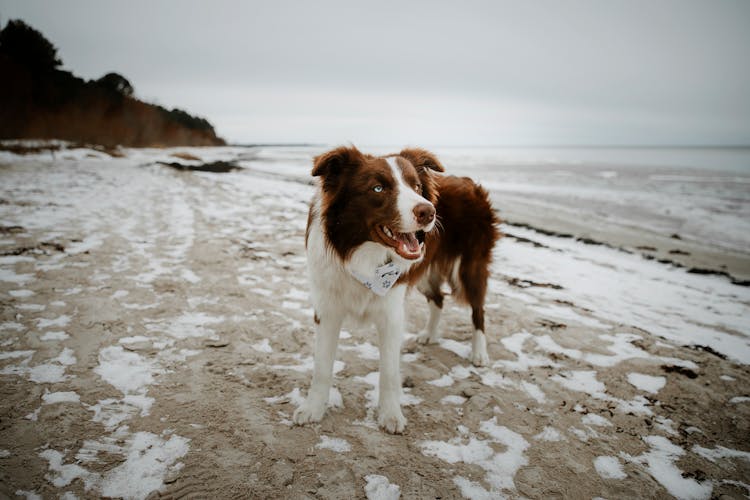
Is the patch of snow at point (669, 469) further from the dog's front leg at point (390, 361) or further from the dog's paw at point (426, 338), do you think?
the dog's paw at point (426, 338)

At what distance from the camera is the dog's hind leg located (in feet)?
13.2

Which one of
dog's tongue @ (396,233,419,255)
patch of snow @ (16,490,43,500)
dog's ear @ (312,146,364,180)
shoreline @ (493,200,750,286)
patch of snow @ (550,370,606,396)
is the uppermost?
dog's ear @ (312,146,364,180)

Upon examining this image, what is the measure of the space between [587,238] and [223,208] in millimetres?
9251

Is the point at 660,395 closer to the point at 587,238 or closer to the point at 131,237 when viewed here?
the point at 587,238

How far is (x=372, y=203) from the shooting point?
2615 millimetres

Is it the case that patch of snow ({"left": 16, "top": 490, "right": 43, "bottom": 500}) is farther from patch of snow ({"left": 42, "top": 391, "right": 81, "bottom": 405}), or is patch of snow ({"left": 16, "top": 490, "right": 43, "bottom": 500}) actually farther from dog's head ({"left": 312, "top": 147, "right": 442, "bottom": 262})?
dog's head ({"left": 312, "top": 147, "right": 442, "bottom": 262})

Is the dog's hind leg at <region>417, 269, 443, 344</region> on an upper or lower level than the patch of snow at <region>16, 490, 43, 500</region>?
upper

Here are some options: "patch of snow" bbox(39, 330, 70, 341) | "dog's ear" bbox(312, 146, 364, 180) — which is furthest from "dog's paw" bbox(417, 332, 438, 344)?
"patch of snow" bbox(39, 330, 70, 341)

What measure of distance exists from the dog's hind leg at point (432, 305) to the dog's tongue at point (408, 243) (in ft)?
4.71

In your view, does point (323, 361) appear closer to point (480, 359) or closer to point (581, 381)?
point (480, 359)

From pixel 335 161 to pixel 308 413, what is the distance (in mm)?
1962

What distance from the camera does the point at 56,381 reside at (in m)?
2.78

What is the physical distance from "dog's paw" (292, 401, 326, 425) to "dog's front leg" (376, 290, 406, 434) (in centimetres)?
47

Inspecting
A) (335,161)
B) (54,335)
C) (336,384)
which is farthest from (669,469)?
(54,335)
